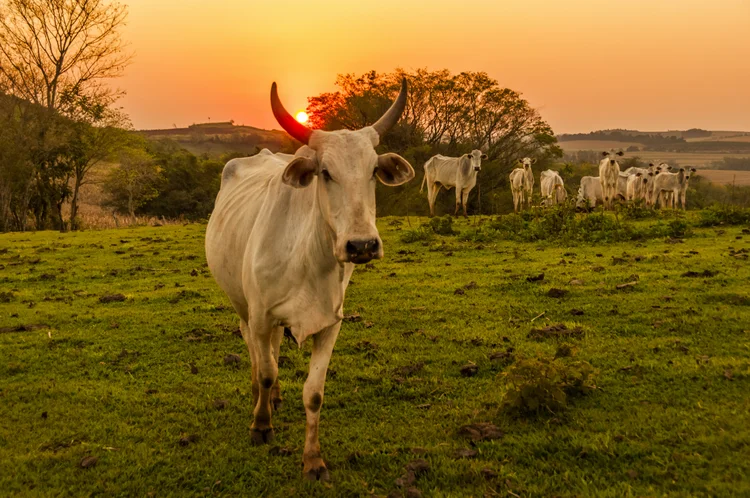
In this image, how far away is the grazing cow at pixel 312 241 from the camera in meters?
3.61

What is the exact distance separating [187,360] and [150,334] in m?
1.29

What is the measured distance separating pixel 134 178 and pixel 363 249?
124 feet

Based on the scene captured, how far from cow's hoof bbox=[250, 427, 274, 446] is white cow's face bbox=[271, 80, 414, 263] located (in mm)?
1810

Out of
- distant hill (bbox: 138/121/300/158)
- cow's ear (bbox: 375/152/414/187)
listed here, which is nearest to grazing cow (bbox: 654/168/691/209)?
cow's ear (bbox: 375/152/414/187)

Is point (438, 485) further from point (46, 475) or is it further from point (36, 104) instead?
point (36, 104)

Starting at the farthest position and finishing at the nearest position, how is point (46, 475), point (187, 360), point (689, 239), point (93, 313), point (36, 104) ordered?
1. point (36, 104)
2. point (689, 239)
3. point (93, 313)
4. point (187, 360)
5. point (46, 475)

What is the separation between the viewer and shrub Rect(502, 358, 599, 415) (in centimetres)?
457

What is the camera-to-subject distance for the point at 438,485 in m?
3.76

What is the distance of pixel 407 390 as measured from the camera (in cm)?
532

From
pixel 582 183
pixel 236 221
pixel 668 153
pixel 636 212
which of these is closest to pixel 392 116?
pixel 236 221

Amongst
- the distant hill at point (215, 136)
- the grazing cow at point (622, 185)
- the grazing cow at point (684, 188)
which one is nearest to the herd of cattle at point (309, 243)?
the grazing cow at point (684, 188)

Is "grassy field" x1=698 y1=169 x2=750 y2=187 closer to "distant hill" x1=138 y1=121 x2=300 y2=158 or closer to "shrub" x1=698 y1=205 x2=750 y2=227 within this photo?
"shrub" x1=698 y1=205 x2=750 y2=227

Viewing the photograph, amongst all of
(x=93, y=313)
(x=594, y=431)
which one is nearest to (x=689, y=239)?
(x=594, y=431)

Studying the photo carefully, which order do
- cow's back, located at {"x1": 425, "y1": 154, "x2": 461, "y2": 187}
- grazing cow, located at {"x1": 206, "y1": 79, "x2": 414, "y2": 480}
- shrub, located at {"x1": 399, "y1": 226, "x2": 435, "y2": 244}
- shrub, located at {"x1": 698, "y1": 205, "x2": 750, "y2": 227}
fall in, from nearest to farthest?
grazing cow, located at {"x1": 206, "y1": 79, "x2": 414, "y2": 480}
shrub, located at {"x1": 399, "y1": 226, "x2": 435, "y2": 244}
shrub, located at {"x1": 698, "y1": 205, "x2": 750, "y2": 227}
cow's back, located at {"x1": 425, "y1": 154, "x2": 461, "y2": 187}
